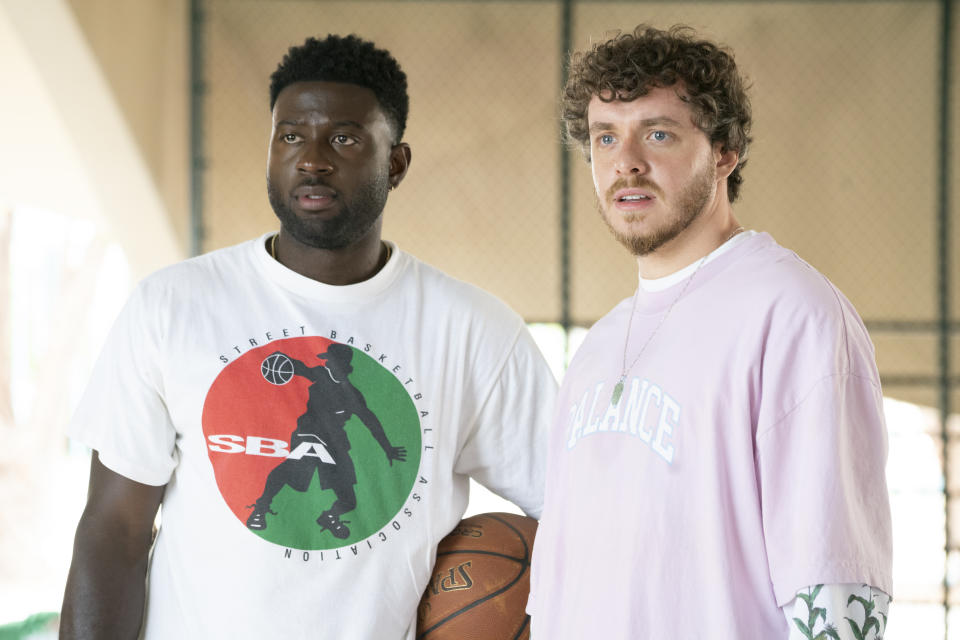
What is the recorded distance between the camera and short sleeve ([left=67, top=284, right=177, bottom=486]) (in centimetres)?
147

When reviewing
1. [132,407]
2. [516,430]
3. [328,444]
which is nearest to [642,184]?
[516,430]

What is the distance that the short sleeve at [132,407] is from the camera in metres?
1.47

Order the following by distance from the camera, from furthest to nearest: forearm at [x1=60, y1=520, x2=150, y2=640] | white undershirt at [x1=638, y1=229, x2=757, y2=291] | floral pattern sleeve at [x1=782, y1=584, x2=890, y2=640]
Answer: forearm at [x1=60, y1=520, x2=150, y2=640] → white undershirt at [x1=638, y1=229, x2=757, y2=291] → floral pattern sleeve at [x1=782, y1=584, x2=890, y2=640]

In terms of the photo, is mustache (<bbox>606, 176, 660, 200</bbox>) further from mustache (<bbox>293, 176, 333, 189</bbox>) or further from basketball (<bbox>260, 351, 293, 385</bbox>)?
basketball (<bbox>260, 351, 293, 385</bbox>)

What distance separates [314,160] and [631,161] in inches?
20.8

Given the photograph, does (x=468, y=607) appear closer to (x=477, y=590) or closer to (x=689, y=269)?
(x=477, y=590)

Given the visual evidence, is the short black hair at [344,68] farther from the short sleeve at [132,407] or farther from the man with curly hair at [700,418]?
the short sleeve at [132,407]

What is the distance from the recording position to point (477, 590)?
158 centimetres

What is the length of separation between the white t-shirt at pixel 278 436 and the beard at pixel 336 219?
7cm

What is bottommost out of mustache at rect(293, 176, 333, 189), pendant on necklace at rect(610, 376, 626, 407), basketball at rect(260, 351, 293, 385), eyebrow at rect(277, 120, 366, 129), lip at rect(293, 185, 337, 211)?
pendant on necklace at rect(610, 376, 626, 407)

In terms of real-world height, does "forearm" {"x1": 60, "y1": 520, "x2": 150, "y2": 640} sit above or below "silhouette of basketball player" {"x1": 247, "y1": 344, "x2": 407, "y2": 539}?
below

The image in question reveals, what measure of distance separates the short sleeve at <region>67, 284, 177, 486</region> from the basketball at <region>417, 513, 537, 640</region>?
50cm

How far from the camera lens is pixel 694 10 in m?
4.82

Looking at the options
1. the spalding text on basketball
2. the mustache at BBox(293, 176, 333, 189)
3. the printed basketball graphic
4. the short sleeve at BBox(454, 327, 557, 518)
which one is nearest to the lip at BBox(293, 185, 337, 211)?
the mustache at BBox(293, 176, 333, 189)
